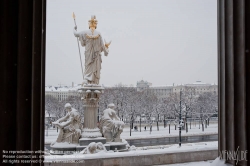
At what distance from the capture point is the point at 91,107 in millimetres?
10758

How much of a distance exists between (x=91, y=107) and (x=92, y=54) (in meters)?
2.14

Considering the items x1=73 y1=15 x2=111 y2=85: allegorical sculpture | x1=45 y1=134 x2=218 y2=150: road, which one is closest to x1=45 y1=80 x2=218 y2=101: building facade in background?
x1=45 y1=134 x2=218 y2=150: road

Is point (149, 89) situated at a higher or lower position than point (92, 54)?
lower

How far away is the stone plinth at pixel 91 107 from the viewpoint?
10.6m

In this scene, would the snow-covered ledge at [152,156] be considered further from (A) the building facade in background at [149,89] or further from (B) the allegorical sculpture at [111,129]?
(A) the building facade in background at [149,89]

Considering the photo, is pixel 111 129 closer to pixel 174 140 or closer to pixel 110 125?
pixel 110 125

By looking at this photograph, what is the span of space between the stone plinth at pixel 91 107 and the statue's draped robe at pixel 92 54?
0.33 metres

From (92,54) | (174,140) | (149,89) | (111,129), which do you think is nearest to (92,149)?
(111,129)

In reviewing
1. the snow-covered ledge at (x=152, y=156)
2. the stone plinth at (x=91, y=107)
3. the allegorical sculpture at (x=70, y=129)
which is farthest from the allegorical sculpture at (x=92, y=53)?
the snow-covered ledge at (x=152, y=156)
